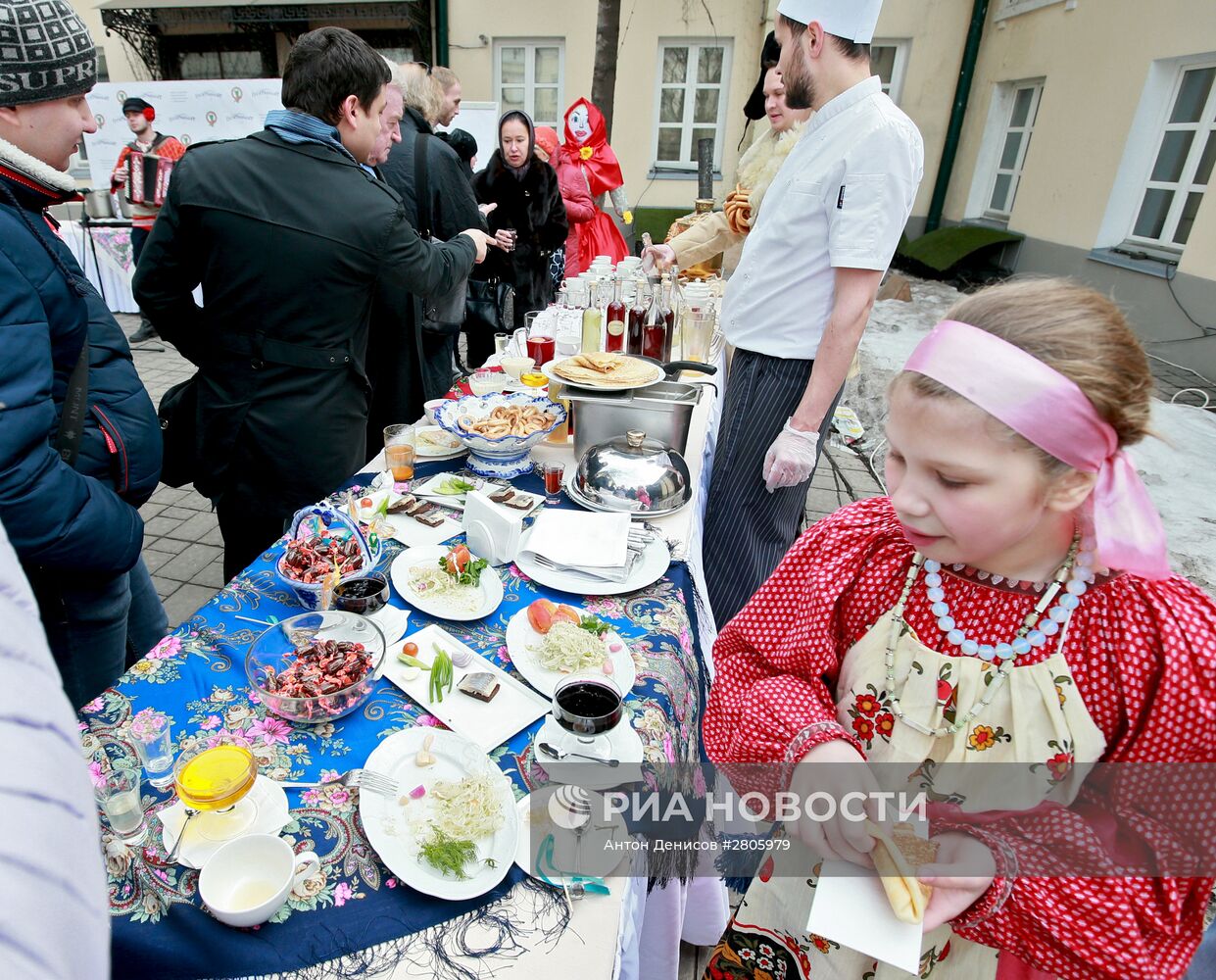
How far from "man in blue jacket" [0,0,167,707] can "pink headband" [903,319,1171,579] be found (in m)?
1.72

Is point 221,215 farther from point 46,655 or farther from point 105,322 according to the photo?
point 46,655

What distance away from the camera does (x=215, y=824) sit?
3.54 ft

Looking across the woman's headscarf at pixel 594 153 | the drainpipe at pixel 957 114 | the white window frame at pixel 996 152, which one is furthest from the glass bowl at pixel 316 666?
the drainpipe at pixel 957 114

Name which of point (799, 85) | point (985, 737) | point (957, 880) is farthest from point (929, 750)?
point (799, 85)

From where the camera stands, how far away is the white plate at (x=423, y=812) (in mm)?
1014

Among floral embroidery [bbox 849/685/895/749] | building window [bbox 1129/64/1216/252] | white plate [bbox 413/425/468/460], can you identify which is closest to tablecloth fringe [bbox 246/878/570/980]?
floral embroidery [bbox 849/685/895/749]

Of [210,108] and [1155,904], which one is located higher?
[210,108]

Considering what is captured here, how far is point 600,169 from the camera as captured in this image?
6.27 meters

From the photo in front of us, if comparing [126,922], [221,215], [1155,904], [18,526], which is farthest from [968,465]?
[221,215]

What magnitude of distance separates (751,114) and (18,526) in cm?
385

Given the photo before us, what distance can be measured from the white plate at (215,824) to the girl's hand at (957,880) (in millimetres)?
996

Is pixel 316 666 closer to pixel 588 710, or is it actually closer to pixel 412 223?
pixel 588 710

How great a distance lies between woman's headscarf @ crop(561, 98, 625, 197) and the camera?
6.10 m

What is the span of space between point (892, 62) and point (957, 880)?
506 inches
